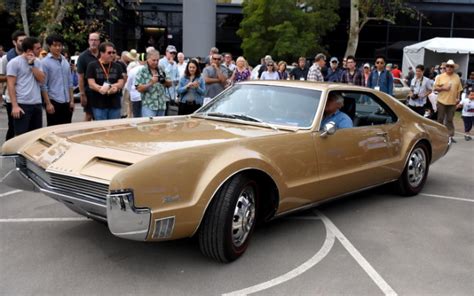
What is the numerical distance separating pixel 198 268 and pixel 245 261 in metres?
0.41

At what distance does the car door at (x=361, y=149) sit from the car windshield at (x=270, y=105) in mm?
317

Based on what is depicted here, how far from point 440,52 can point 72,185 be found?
861 inches

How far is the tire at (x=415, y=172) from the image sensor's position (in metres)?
6.02

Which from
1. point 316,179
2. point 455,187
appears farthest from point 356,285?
point 455,187

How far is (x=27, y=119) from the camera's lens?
6613 mm

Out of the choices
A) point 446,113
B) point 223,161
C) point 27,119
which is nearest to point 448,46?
point 446,113

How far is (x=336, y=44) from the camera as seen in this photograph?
110ft

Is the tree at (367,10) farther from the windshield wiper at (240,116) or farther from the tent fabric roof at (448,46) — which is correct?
the windshield wiper at (240,116)

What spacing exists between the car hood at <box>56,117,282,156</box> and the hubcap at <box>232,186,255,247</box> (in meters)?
0.48

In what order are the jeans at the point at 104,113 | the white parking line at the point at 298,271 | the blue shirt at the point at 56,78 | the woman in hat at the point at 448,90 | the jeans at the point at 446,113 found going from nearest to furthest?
1. the white parking line at the point at 298,271
2. the blue shirt at the point at 56,78
3. the jeans at the point at 104,113
4. the woman in hat at the point at 448,90
5. the jeans at the point at 446,113

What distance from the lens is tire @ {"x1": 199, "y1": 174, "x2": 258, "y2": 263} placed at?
3.71 m

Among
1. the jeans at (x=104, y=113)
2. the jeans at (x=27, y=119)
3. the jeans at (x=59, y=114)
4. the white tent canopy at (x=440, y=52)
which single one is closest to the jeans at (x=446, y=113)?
the jeans at (x=104, y=113)

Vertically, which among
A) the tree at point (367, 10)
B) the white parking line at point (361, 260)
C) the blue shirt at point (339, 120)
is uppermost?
the tree at point (367, 10)

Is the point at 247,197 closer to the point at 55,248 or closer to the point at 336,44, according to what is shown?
the point at 55,248
